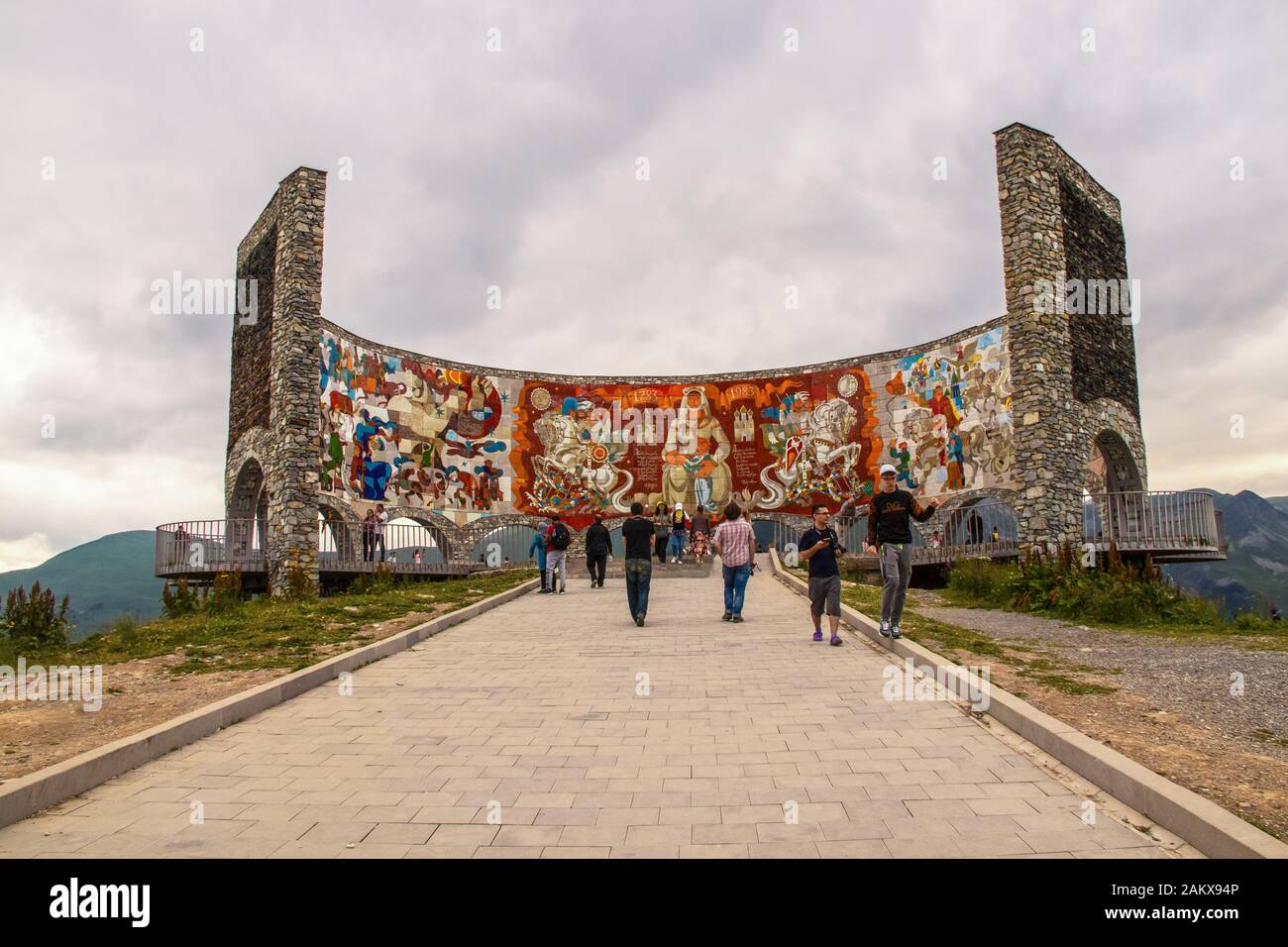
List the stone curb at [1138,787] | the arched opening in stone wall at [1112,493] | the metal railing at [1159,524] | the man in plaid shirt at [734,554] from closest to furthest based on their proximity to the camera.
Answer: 1. the stone curb at [1138,787]
2. the man in plaid shirt at [734,554]
3. the metal railing at [1159,524]
4. the arched opening in stone wall at [1112,493]

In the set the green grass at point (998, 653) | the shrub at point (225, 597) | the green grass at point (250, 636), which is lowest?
the green grass at point (998, 653)

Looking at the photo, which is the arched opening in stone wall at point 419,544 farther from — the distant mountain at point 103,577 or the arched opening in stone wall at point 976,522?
the distant mountain at point 103,577

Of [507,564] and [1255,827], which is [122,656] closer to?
[1255,827]

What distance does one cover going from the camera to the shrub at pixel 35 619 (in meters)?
11.5

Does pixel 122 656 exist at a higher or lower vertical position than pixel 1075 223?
lower

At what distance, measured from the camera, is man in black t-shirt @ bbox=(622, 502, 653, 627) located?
467 inches

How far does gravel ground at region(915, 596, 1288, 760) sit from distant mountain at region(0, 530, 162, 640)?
11478cm

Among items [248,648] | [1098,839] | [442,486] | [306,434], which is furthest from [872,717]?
[442,486]

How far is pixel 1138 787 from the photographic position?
4.06 meters

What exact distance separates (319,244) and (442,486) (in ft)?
31.3

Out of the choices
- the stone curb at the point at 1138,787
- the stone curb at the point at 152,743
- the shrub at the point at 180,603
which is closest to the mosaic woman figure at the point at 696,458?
the shrub at the point at 180,603

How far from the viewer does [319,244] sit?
24.4 m

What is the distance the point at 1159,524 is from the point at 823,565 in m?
17.0

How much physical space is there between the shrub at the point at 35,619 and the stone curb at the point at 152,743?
18.6 feet
